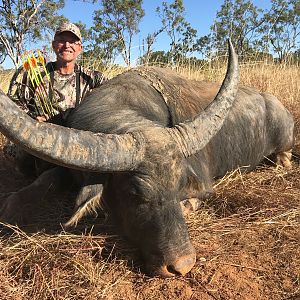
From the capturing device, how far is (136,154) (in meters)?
2.95

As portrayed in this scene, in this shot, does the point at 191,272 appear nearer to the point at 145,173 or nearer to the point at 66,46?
the point at 145,173

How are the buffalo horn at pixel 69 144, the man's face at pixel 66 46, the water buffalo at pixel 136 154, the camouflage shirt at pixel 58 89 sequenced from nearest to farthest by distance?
1. the buffalo horn at pixel 69 144
2. the water buffalo at pixel 136 154
3. the camouflage shirt at pixel 58 89
4. the man's face at pixel 66 46

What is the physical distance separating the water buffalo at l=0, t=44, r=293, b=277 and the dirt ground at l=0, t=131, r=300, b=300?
17 centimetres

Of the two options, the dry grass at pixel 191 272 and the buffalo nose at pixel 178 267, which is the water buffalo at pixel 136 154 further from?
the dry grass at pixel 191 272

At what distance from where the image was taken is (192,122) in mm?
3383

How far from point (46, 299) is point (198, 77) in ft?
27.0

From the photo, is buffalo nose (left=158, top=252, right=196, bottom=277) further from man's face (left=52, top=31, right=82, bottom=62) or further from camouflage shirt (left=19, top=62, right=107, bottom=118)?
man's face (left=52, top=31, right=82, bottom=62)

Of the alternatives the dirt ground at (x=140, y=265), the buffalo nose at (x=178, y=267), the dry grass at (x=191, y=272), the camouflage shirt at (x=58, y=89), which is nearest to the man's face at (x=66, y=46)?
the camouflage shirt at (x=58, y=89)

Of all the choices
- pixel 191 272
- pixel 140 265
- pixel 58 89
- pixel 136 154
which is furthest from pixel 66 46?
pixel 191 272

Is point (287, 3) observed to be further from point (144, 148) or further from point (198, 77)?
point (144, 148)

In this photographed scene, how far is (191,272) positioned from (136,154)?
39.0 inches

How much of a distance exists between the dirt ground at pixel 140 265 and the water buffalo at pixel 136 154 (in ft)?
0.56

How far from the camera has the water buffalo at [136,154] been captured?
2.68 m

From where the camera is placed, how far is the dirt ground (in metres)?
2.95
